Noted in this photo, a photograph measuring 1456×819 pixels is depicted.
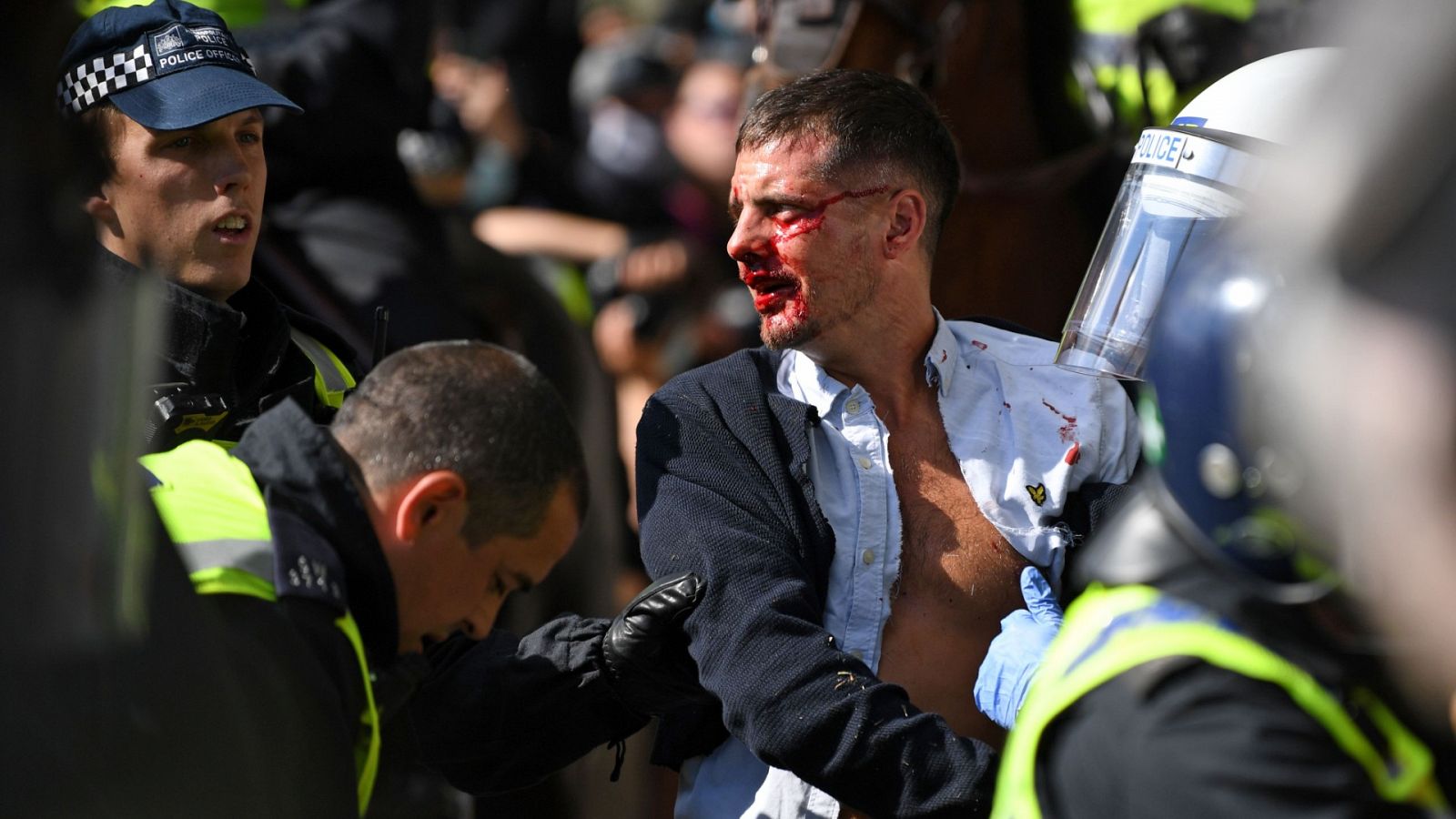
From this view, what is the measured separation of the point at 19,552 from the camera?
4.94 ft

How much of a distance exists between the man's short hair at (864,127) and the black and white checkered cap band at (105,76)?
1.10m

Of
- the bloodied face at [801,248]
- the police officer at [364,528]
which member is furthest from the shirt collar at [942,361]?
the police officer at [364,528]

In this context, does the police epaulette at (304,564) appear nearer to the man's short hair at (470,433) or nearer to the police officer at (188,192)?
the man's short hair at (470,433)

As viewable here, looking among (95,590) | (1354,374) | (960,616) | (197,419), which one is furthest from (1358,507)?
(197,419)

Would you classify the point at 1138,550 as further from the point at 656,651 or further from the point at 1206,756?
the point at 656,651

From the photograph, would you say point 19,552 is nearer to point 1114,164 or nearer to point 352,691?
point 352,691

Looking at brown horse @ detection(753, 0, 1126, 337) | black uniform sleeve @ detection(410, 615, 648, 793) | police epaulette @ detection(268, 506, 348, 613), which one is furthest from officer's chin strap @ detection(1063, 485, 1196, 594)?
brown horse @ detection(753, 0, 1126, 337)

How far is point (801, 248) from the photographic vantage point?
312 cm

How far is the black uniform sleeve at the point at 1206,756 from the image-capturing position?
1520mm

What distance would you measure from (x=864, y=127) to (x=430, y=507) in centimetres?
133

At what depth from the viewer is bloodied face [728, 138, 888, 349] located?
311cm

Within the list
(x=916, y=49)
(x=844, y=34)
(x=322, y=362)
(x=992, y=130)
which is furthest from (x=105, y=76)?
(x=992, y=130)

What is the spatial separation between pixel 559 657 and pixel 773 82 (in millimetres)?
2130

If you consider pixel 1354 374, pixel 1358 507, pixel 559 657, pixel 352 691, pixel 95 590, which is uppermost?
pixel 1354 374
